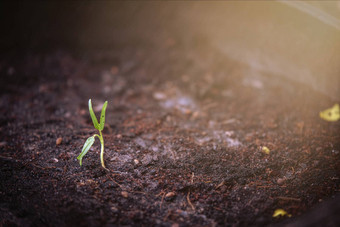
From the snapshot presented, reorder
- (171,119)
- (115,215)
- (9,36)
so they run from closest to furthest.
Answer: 1. (115,215)
2. (171,119)
3. (9,36)

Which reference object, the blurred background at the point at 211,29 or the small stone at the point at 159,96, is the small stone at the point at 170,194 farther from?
the blurred background at the point at 211,29

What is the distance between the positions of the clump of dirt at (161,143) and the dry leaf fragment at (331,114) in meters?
0.05

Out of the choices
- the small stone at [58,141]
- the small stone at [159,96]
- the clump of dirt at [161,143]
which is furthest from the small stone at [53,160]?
the small stone at [159,96]

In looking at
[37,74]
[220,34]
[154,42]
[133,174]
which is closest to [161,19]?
[154,42]

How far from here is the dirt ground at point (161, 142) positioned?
1.10 m

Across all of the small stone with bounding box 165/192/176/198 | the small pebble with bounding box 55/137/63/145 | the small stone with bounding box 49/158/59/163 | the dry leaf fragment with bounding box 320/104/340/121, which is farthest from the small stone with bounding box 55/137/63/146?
the dry leaf fragment with bounding box 320/104/340/121

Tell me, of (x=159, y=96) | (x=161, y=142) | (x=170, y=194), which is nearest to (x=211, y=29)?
(x=159, y=96)

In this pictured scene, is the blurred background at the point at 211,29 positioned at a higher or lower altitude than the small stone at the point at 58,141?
higher

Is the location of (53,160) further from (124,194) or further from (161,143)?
(161,143)

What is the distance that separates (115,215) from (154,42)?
6.51 ft

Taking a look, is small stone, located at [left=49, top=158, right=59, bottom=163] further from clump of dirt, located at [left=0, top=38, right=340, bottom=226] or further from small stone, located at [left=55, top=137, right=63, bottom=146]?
small stone, located at [left=55, top=137, right=63, bottom=146]

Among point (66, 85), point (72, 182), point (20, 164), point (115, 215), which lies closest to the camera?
point (115, 215)

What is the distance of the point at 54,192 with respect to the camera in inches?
44.5

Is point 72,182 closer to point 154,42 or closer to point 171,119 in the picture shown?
point 171,119
